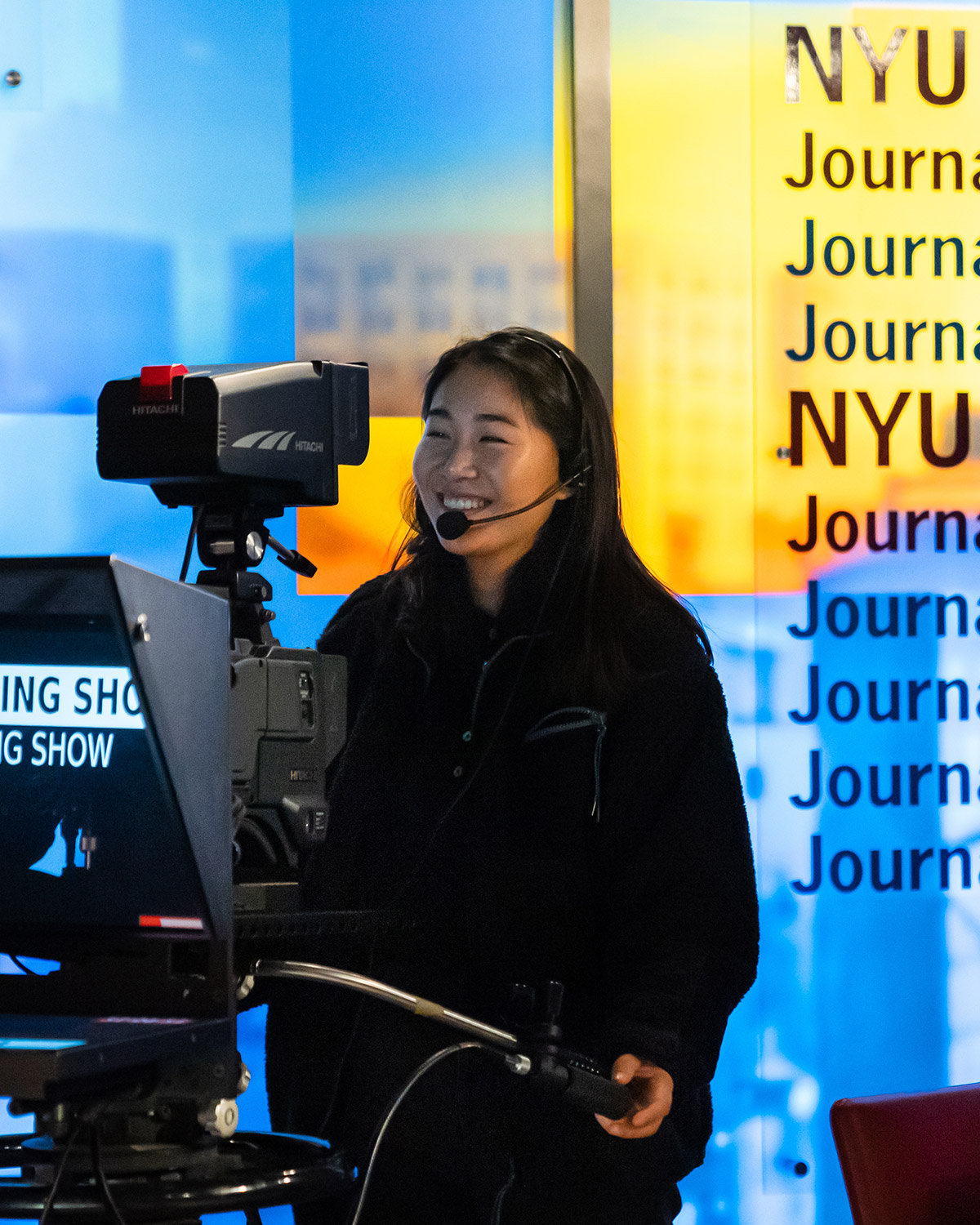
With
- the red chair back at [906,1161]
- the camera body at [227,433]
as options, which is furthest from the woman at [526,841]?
the camera body at [227,433]

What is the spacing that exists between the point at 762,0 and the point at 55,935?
2107 mm

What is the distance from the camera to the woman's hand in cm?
122

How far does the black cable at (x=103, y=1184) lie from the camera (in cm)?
78

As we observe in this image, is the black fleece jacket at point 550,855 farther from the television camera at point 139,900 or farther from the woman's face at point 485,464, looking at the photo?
the television camera at point 139,900

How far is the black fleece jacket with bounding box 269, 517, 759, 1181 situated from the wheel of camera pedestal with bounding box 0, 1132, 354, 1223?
18.9 inches

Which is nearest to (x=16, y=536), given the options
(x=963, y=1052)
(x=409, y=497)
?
(x=409, y=497)

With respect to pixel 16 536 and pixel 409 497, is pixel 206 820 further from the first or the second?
pixel 16 536

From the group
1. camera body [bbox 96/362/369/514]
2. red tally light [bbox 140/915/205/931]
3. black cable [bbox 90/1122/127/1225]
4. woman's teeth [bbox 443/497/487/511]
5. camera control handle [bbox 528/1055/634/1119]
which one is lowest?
camera control handle [bbox 528/1055/634/1119]

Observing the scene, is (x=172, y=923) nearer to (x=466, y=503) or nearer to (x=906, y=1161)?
(x=466, y=503)

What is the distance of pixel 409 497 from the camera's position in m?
1.85

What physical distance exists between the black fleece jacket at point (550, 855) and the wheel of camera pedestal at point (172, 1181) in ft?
1.58

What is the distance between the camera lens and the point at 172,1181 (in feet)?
2.70

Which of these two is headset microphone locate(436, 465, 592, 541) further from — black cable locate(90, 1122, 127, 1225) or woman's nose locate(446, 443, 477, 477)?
black cable locate(90, 1122, 127, 1225)

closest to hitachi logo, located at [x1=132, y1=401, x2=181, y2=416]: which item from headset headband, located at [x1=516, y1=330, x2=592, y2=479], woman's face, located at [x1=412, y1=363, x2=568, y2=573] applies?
woman's face, located at [x1=412, y1=363, x2=568, y2=573]
